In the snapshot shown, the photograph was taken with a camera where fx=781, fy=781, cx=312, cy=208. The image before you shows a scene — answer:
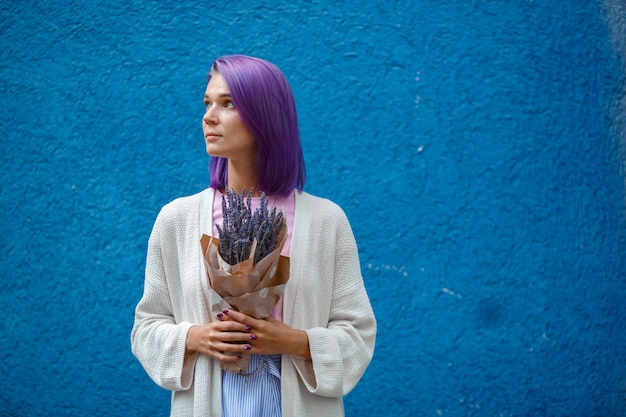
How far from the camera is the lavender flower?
203 cm

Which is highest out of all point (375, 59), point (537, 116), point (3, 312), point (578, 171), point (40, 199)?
point (375, 59)

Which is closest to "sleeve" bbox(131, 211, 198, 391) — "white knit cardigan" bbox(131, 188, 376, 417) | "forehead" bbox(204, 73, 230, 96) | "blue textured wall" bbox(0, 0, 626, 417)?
"white knit cardigan" bbox(131, 188, 376, 417)

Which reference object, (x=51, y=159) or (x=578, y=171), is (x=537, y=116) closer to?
(x=578, y=171)

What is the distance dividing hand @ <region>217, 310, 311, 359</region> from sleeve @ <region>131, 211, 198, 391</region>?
0.70ft

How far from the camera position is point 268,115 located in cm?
232

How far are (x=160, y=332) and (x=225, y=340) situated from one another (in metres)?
0.29

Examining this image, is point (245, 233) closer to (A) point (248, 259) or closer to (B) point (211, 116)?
(A) point (248, 259)

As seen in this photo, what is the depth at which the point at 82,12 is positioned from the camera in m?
4.01

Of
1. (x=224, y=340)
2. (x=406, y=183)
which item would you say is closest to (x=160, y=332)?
Result: (x=224, y=340)

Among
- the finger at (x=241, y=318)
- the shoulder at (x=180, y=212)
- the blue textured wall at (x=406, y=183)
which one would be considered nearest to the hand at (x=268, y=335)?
the finger at (x=241, y=318)

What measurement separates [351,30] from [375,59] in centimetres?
19

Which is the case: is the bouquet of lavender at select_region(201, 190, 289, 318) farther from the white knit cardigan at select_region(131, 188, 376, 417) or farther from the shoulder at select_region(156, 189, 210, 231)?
the shoulder at select_region(156, 189, 210, 231)

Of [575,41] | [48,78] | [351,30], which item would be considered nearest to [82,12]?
[48,78]

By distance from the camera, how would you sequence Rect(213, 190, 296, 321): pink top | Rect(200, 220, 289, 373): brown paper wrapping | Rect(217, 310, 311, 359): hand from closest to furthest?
Rect(200, 220, 289, 373): brown paper wrapping → Rect(217, 310, 311, 359): hand → Rect(213, 190, 296, 321): pink top
